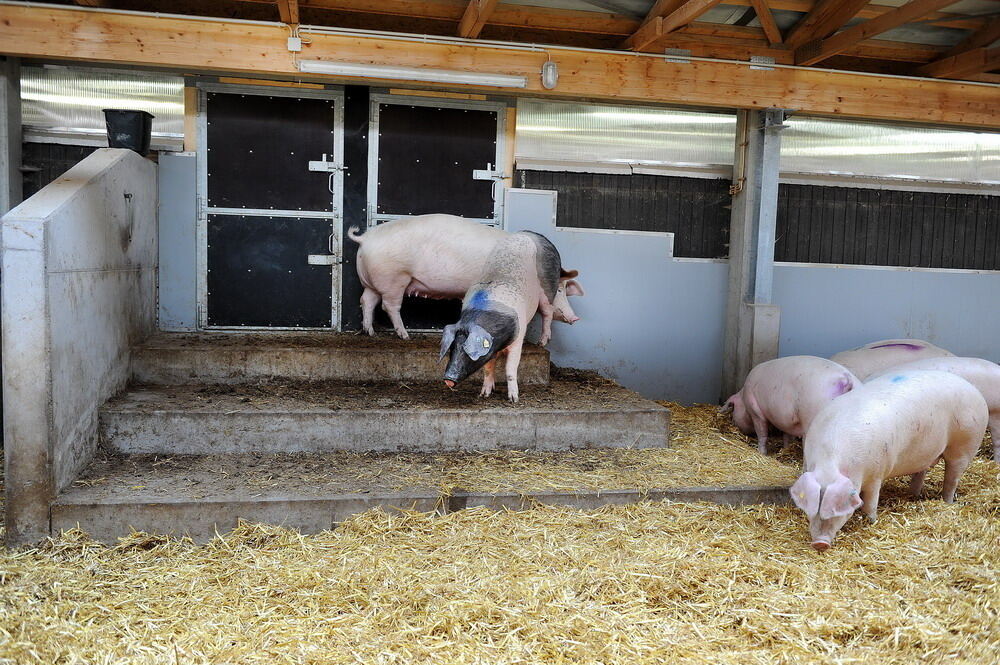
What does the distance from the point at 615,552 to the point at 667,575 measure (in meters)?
0.30

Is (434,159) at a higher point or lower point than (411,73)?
lower

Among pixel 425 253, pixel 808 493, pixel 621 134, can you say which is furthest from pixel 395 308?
pixel 808 493

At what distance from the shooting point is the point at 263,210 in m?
6.53

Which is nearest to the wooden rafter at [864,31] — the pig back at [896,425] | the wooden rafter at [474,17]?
the pig back at [896,425]

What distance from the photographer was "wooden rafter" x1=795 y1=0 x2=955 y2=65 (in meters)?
4.98

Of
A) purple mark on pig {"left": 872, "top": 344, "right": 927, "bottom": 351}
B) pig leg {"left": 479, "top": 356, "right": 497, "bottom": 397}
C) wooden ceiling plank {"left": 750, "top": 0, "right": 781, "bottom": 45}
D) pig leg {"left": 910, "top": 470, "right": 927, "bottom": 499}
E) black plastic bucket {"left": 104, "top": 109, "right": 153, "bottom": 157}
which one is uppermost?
wooden ceiling plank {"left": 750, "top": 0, "right": 781, "bottom": 45}

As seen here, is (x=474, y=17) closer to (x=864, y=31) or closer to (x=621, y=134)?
(x=621, y=134)

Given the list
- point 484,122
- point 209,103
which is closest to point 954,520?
point 484,122

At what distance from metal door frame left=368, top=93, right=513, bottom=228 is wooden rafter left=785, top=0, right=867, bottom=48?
254 centimetres

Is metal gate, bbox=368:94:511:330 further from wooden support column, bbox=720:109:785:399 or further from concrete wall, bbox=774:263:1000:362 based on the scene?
concrete wall, bbox=774:263:1000:362

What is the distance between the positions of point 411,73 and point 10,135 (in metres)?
3.21

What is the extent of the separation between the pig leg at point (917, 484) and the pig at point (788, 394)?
2.11 ft

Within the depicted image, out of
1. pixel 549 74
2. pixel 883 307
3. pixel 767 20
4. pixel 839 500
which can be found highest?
pixel 767 20

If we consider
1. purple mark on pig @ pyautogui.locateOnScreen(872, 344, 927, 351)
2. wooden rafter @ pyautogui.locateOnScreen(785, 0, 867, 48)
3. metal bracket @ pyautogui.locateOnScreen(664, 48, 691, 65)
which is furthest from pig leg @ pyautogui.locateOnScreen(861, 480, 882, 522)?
metal bracket @ pyautogui.locateOnScreen(664, 48, 691, 65)
